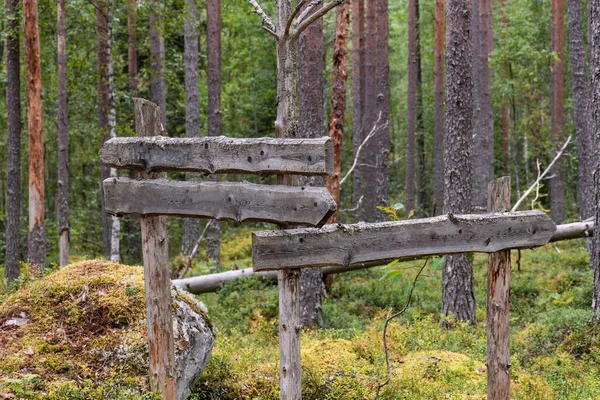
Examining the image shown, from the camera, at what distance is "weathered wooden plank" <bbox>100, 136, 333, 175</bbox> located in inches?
194

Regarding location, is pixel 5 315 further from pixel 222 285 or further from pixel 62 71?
pixel 62 71

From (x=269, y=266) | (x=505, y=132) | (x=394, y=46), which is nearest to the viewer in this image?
(x=269, y=266)

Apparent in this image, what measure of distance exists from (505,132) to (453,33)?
21045 mm

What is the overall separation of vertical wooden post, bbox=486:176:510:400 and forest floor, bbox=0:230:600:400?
0.67m

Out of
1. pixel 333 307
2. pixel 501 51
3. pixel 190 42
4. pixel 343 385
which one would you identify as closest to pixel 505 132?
pixel 501 51

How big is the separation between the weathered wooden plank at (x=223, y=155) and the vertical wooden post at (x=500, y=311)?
1758 millimetres

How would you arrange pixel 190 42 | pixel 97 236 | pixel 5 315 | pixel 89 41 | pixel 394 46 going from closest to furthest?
pixel 5 315
pixel 190 42
pixel 89 41
pixel 97 236
pixel 394 46

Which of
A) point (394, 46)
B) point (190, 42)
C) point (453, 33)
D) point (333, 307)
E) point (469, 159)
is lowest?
point (333, 307)

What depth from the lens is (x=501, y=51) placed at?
72.2ft

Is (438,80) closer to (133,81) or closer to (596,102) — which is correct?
(133,81)

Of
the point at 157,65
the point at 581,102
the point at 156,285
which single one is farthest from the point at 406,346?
the point at 157,65

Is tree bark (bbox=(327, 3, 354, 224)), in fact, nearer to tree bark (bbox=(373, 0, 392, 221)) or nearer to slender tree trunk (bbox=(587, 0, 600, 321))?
slender tree trunk (bbox=(587, 0, 600, 321))

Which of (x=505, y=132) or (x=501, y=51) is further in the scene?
(x=505, y=132)

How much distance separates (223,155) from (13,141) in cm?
1182
